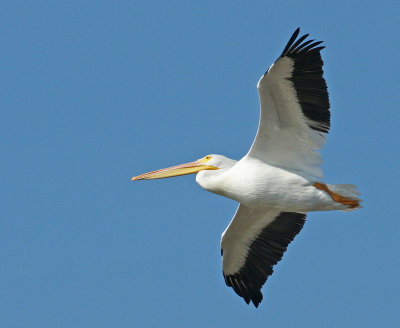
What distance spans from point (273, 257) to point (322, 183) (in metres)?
1.92

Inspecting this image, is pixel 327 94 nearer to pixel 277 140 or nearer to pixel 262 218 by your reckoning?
pixel 277 140

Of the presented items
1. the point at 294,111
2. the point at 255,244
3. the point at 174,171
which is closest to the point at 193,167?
the point at 174,171

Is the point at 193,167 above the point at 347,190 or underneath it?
above

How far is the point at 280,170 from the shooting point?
11.5 metres

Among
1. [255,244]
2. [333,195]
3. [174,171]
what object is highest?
[174,171]

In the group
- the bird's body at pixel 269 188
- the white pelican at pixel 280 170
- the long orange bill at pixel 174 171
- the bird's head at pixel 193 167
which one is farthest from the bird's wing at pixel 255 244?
the bird's body at pixel 269 188

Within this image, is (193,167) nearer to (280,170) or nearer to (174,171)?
(174,171)

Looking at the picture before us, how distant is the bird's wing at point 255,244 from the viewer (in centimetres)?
1277

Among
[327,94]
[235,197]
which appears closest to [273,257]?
[235,197]

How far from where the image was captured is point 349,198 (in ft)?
37.7

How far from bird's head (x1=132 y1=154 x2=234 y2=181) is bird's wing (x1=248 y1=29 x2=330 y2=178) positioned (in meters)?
1.03

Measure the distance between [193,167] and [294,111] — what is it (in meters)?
2.20

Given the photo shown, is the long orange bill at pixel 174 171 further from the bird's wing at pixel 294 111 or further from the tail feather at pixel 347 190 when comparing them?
the tail feather at pixel 347 190

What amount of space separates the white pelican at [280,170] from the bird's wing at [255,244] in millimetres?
15
